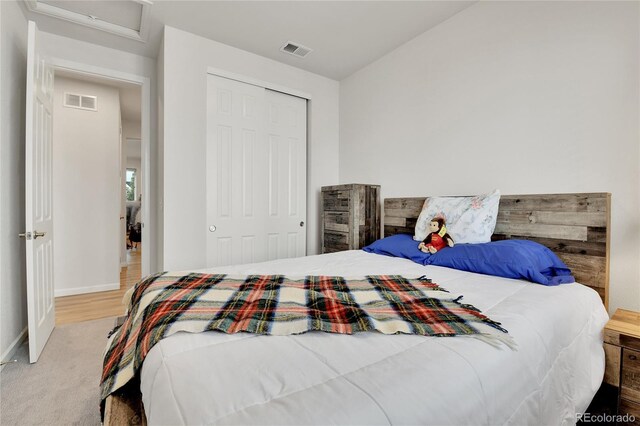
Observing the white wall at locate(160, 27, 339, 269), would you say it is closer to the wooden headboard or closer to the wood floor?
the wood floor

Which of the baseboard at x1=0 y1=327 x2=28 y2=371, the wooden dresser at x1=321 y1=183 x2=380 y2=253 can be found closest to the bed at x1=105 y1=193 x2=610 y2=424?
the wooden dresser at x1=321 y1=183 x2=380 y2=253

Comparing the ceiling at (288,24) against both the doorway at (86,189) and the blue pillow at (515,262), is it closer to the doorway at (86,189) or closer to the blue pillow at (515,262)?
the doorway at (86,189)

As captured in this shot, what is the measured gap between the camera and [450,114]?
2.48 metres

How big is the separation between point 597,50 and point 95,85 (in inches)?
196

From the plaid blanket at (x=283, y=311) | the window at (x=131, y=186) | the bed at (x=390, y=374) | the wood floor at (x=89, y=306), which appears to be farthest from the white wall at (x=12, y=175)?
the window at (x=131, y=186)

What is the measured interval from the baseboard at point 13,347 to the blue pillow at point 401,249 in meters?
2.60

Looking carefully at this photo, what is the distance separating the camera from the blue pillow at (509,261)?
157 cm

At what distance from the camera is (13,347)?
2.14m

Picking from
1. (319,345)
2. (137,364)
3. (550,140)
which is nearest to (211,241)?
(137,364)

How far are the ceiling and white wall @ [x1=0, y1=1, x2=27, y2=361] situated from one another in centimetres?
45

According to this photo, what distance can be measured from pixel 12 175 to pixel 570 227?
3.70 metres

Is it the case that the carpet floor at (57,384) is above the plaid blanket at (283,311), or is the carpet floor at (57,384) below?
below

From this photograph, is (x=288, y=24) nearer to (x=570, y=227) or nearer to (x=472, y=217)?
(x=472, y=217)

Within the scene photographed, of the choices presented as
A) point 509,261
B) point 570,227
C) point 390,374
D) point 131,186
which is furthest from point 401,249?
point 131,186
